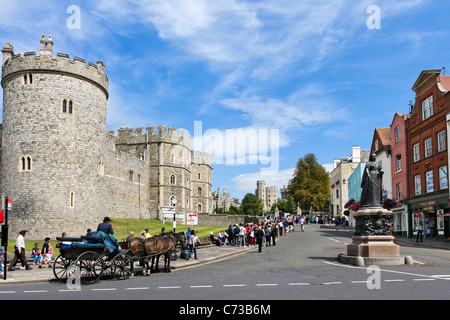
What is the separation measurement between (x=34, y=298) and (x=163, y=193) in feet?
160

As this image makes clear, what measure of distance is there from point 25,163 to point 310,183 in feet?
199

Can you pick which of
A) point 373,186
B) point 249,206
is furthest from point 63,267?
point 249,206

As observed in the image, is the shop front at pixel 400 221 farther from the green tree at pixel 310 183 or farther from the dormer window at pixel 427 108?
the green tree at pixel 310 183

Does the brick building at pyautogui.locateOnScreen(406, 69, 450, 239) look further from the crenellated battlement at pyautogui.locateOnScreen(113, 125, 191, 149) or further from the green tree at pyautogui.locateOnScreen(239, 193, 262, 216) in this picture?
the green tree at pyautogui.locateOnScreen(239, 193, 262, 216)

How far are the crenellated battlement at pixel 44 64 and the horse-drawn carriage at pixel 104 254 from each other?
20.7m

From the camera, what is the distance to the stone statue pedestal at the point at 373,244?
15094 millimetres

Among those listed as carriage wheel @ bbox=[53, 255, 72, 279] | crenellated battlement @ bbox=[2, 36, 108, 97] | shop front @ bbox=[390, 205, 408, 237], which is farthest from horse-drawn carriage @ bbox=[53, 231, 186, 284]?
shop front @ bbox=[390, 205, 408, 237]

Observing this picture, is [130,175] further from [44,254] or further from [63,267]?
[63,267]

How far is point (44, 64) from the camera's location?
30.1 m

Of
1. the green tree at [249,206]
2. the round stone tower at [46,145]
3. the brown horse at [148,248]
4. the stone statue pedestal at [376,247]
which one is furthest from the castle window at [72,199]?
the green tree at [249,206]
